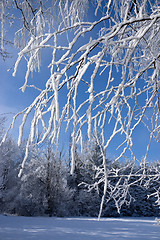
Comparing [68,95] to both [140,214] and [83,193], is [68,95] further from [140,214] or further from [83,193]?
[140,214]

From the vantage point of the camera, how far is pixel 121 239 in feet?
19.4

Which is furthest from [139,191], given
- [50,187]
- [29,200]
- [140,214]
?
[29,200]

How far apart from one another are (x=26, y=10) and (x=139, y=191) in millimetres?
19649

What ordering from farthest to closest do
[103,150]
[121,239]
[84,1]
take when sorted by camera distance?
[121,239], [84,1], [103,150]

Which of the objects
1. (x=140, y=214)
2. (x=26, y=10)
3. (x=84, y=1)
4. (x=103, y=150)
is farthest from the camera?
(x=140, y=214)

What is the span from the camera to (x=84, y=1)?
1777 mm

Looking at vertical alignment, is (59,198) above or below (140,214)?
above

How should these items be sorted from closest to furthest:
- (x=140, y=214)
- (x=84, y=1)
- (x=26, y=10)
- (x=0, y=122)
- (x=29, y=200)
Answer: (x=84, y=1) < (x=26, y=10) < (x=0, y=122) < (x=29, y=200) < (x=140, y=214)

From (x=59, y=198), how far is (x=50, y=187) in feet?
3.33

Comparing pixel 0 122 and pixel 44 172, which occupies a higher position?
pixel 0 122

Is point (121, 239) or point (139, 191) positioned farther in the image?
point (139, 191)

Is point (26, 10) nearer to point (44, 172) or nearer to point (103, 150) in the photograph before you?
point (103, 150)

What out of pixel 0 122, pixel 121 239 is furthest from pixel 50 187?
pixel 121 239

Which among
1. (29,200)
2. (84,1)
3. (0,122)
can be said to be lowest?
(29,200)
